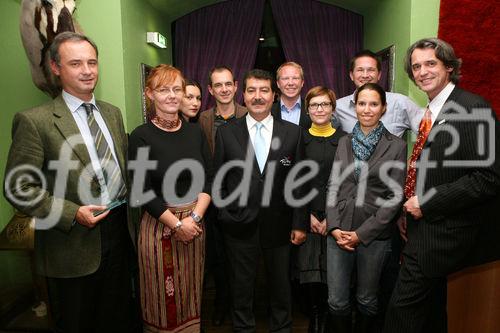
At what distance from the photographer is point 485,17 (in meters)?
2.98

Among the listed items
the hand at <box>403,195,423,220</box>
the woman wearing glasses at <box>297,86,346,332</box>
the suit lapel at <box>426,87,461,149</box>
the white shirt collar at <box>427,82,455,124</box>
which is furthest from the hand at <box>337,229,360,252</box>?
the white shirt collar at <box>427,82,455,124</box>

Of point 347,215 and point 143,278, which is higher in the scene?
point 347,215

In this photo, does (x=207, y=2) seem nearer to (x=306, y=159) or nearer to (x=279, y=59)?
(x=279, y=59)

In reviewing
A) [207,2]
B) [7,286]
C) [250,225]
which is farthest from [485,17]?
[7,286]

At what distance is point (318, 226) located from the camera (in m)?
2.35

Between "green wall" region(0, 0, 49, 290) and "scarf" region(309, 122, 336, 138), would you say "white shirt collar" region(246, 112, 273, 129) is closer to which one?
"scarf" region(309, 122, 336, 138)

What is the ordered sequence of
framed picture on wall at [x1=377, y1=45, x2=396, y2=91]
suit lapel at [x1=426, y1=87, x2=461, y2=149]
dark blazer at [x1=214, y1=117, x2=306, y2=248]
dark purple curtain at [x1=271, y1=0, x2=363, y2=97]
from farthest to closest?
dark purple curtain at [x1=271, y1=0, x2=363, y2=97] → framed picture on wall at [x1=377, y1=45, x2=396, y2=91] → dark blazer at [x1=214, y1=117, x2=306, y2=248] → suit lapel at [x1=426, y1=87, x2=461, y2=149]

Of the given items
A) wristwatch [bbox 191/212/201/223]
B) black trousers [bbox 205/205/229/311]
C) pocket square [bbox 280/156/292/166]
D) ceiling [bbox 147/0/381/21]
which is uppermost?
ceiling [bbox 147/0/381/21]

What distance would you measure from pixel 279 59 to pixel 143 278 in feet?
13.4

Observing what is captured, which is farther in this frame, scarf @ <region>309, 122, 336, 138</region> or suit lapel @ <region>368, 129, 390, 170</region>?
scarf @ <region>309, 122, 336, 138</region>

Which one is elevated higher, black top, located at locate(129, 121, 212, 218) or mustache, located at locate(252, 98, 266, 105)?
mustache, located at locate(252, 98, 266, 105)

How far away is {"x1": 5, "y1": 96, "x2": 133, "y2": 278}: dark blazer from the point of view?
166cm

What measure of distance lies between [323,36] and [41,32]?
3.71m

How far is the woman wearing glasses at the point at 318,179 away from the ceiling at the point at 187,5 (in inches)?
102
